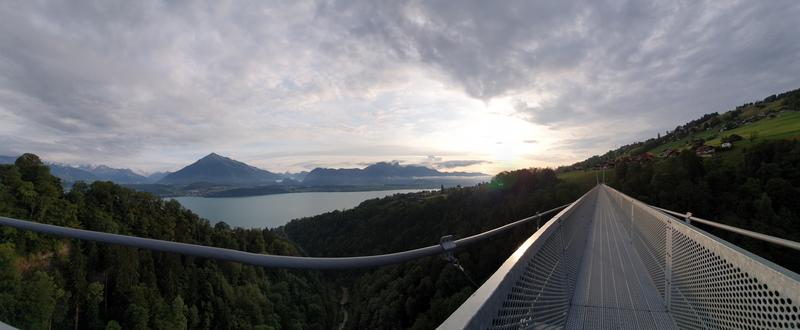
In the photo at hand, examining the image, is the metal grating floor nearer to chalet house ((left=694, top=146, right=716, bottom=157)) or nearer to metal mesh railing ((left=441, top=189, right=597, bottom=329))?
metal mesh railing ((left=441, top=189, right=597, bottom=329))

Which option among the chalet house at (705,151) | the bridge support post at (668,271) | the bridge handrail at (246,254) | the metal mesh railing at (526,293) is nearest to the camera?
the metal mesh railing at (526,293)

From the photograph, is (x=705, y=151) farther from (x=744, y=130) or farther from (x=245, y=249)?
(x=245, y=249)

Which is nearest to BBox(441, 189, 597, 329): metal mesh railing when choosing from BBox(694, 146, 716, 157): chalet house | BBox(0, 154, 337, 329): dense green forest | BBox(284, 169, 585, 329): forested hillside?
BBox(284, 169, 585, 329): forested hillside

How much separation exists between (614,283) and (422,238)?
57143 mm

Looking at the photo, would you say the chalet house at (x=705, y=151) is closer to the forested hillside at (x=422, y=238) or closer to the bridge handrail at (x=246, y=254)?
the forested hillside at (x=422, y=238)

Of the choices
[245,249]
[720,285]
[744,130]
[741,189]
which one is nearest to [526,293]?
[720,285]

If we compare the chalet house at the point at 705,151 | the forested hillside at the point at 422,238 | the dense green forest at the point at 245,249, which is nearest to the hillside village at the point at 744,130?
the chalet house at the point at 705,151

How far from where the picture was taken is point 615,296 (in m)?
2.78

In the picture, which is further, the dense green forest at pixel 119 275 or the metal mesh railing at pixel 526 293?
the dense green forest at pixel 119 275

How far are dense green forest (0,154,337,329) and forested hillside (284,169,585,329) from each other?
11.0 meters

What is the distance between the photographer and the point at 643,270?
3773 millimetres

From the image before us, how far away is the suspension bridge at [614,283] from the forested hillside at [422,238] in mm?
25340

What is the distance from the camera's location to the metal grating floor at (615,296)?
7.47 feet

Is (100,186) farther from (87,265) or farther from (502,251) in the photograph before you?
(502,251)
